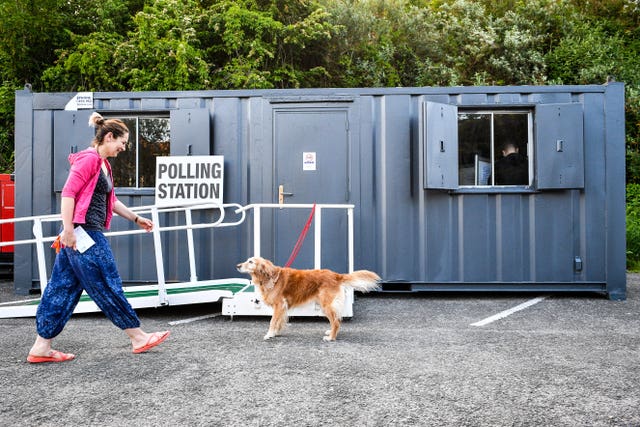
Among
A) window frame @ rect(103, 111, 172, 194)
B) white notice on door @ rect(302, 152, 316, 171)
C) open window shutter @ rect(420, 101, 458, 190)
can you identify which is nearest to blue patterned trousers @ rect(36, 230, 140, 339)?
window frame @ rect(103, 111, 172, 194)

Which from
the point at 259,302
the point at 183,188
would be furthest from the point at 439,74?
the point at 259,302

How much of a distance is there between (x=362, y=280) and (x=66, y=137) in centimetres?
500

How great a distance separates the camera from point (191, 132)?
756cm

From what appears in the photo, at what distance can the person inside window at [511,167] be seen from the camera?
7.52 meters

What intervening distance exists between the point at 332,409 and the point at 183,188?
195 inches

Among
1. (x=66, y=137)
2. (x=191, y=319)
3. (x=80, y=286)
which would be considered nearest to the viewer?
(x=80, y=286)

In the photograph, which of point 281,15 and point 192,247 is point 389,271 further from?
point 281,15

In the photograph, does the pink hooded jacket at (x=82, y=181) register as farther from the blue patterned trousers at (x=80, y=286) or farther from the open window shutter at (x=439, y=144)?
the open window shutter at (x=439, y=144)

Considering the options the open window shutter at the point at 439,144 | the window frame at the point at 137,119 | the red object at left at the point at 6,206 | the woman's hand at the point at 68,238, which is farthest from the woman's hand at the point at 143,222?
the red object at left at the point at 6,206

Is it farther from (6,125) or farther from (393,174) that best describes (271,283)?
(6,125)

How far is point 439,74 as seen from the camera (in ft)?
55.5

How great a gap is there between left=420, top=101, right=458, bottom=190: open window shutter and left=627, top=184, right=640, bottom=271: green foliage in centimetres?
639

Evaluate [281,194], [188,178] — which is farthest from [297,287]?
[188,178]

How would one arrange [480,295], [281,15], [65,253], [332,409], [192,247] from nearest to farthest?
[332,409] → [65,253] → [192,247] → [480,295] → [281,15]
